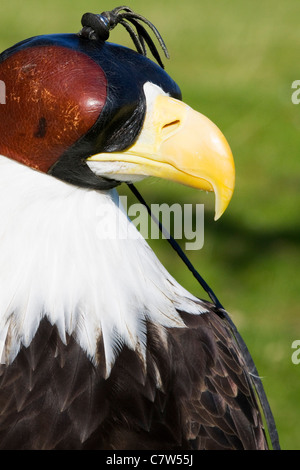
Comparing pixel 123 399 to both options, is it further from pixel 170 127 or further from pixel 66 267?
pixel 170 127

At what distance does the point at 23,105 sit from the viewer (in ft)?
8.29

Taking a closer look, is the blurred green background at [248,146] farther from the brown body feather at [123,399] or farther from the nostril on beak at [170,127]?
the brown body feather at [123,399]

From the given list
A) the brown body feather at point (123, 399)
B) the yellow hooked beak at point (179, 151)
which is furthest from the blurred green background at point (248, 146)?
the brown body feather at point (123, 399)

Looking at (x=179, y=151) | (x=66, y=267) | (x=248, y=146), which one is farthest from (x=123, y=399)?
(x=248, y=146)

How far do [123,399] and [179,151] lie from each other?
775 millimetres

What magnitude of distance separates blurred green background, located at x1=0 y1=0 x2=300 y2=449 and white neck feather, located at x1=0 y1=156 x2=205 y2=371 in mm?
444

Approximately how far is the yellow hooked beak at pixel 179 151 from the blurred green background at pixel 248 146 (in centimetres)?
40

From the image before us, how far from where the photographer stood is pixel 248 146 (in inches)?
388

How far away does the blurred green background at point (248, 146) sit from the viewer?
618cm

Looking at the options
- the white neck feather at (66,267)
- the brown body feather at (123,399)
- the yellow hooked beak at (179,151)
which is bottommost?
the brown body feather at (123,399)

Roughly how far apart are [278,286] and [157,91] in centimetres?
441

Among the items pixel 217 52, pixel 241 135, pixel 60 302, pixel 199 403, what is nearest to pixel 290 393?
pixel 199 403

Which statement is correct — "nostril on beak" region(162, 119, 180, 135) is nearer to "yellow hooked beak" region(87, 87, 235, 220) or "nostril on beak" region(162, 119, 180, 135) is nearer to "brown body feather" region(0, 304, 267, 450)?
"yellow hooked beak" region(87, 87, 235, 220)

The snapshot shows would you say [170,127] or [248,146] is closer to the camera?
[170,127]
